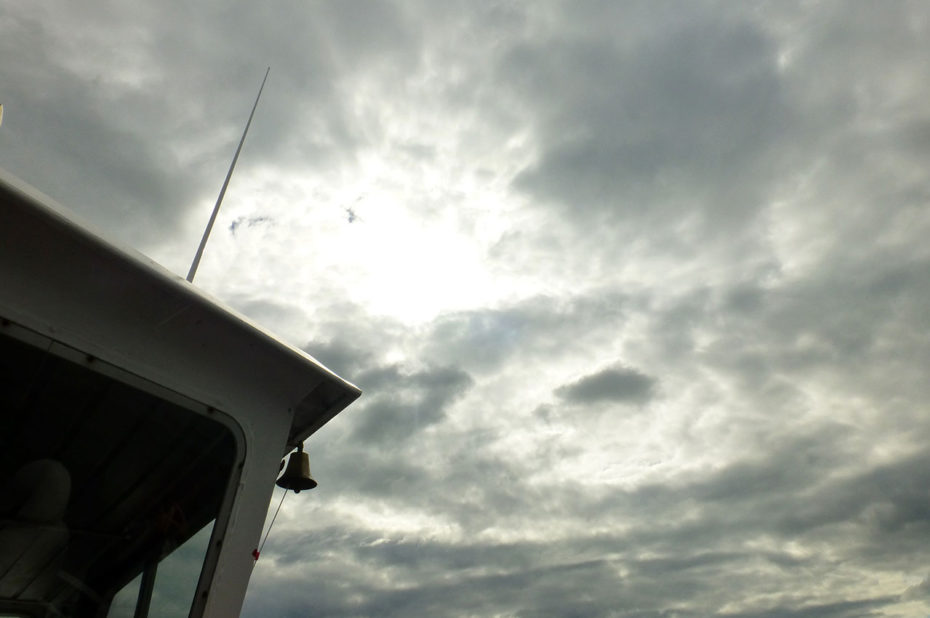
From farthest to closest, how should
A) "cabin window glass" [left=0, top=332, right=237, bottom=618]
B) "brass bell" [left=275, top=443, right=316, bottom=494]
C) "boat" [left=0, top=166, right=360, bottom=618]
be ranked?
"brass bell" [left=275, top=443, right=316, bottom=494] → "cabin window glass" [left=0, top=332, right=237, bottom=618] → "boat" [left=0, top=166, right=360, bottom=618]

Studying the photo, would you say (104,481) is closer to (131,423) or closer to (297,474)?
(131,423)

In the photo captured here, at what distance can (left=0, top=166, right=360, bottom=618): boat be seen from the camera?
287 cm

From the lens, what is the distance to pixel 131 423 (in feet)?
11.4

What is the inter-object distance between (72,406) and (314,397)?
141 cm

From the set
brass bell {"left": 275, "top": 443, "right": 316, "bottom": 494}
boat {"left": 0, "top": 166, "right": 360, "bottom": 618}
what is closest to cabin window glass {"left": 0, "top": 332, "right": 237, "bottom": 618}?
boat {"left": 0, "top": 166, "right": 360, "bottom": 618}

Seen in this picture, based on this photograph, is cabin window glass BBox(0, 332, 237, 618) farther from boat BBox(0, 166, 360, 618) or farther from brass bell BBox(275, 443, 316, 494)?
brass bell BBox(275, 443, 316, 494)

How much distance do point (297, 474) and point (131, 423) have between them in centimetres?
108

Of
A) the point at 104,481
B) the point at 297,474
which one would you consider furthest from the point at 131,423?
the point at 297,474

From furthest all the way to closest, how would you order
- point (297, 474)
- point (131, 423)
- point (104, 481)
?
point (297, 474), point (104, 481), point (131, 423)

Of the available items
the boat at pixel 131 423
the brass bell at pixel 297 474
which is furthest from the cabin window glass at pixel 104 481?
the brass bell at pixel 297 474

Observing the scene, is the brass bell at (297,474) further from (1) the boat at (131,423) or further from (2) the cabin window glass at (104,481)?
(2) the cabin window glass at (104,481)

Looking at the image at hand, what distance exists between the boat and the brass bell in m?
0.02

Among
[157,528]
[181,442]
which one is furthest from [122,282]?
[157,528]

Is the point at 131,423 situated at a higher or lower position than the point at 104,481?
higher
